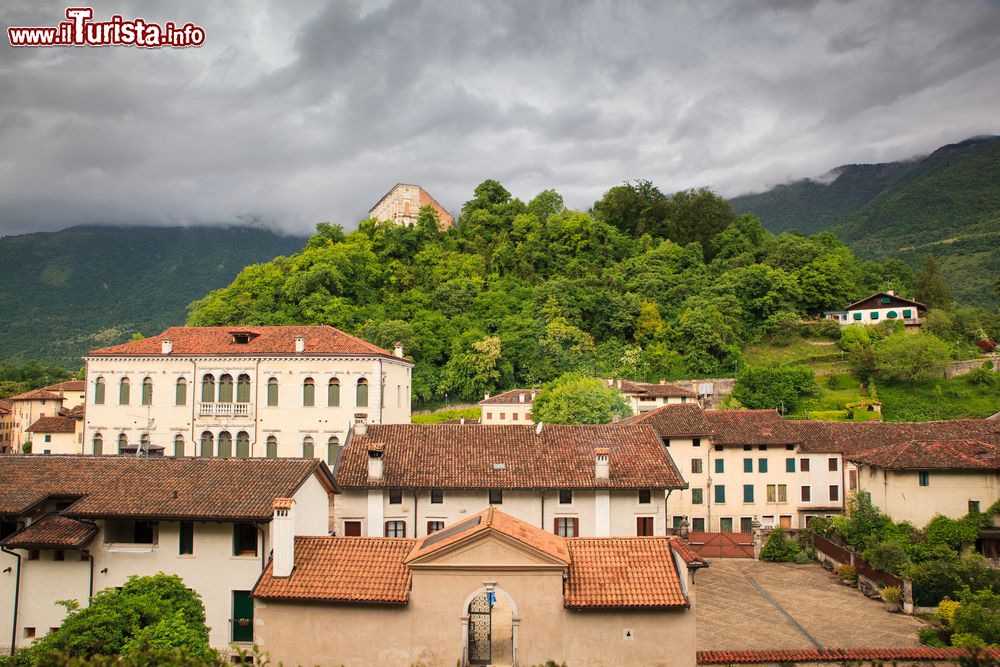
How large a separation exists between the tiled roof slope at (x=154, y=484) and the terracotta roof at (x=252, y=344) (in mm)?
21141

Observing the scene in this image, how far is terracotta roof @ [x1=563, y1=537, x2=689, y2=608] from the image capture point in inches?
611

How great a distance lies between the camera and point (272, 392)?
43.3m

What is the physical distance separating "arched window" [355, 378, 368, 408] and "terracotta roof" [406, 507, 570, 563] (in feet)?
86.4

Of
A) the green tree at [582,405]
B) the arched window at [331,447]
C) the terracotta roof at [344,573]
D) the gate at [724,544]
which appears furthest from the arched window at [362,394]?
the terracotta roof at [344,573]

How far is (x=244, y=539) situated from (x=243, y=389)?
25985 millimetres

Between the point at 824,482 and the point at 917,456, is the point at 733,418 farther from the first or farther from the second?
the point at 917,456

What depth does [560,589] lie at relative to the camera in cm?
1561

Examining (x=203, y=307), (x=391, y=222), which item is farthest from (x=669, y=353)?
(x=203, y=307)

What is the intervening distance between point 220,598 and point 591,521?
14335 mm

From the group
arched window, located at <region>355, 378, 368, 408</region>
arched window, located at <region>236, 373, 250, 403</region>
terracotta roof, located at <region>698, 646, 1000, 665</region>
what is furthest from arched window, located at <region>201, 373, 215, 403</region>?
terracotta roof, located at <region>698, 646, 1000, 665</region>

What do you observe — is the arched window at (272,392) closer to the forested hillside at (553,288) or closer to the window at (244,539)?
the window at (244,539)

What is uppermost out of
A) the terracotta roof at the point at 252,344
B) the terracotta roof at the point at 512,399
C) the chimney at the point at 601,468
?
the terracotta roof at the point at 252,344

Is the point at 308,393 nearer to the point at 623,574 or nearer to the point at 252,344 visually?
the point at 252,344

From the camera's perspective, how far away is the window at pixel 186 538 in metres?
19.2
